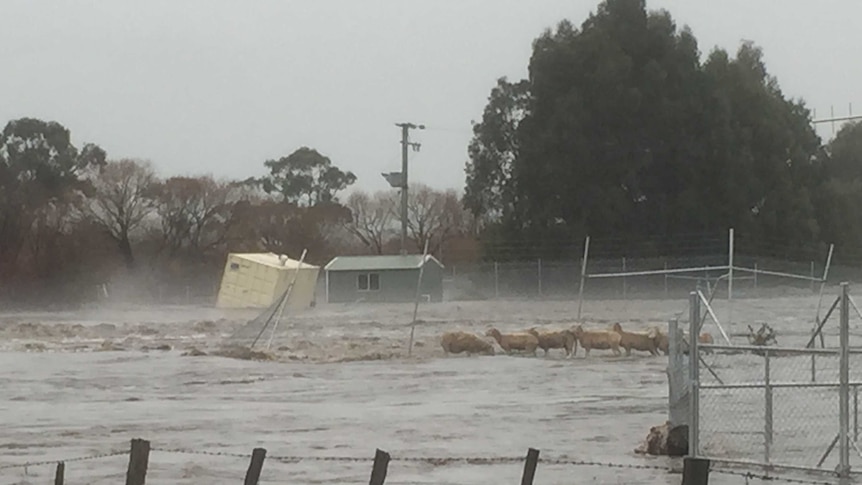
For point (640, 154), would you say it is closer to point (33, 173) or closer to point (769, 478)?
point (33, 173)

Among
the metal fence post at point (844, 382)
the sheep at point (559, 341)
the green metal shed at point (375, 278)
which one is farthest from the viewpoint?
the green metal shed at point (375, 278)

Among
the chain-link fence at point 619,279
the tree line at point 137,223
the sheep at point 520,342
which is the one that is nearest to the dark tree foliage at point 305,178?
the tree line at point 137,223

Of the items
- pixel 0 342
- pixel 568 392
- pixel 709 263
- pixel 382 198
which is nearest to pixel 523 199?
pixel 709 263

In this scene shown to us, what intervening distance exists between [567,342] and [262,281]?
29.6 meters

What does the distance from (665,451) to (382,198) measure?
75.9m

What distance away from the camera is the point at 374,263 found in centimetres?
6906

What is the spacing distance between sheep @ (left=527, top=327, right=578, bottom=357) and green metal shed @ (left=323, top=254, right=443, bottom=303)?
102 feet

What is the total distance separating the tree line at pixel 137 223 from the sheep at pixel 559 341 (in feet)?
139

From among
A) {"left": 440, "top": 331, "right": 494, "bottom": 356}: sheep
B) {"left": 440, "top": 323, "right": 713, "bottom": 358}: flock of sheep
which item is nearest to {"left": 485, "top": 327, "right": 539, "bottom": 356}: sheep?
{"left": 440, "top": 323, "right": 713, "bottom": 358}: flock of sheep

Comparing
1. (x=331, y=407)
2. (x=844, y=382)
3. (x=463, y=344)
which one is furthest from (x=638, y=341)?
(x=844, y=382)

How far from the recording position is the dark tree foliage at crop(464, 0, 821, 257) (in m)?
68.3

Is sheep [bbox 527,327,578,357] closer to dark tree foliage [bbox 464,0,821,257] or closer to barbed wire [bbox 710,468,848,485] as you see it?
barbed wire [bbox 710,468,848,485]

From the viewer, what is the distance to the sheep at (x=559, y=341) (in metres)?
35.1

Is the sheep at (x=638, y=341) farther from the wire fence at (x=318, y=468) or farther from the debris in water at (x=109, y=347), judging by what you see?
the wire fence at (x=318, y=468)
